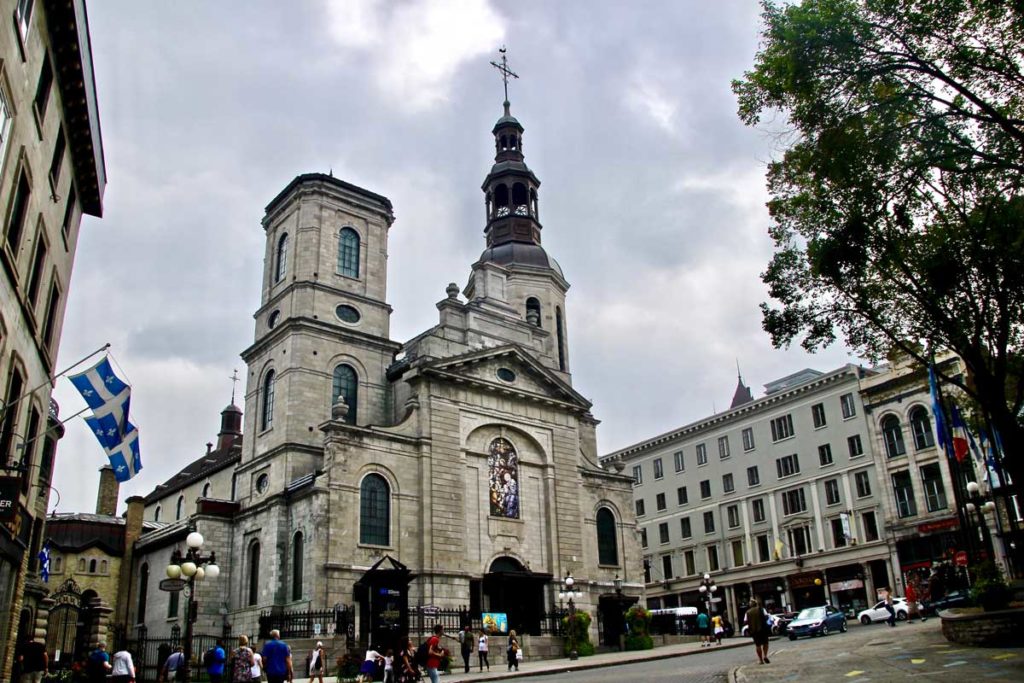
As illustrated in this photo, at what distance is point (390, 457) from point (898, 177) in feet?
82.0

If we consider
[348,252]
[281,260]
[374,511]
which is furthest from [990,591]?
[281,260]

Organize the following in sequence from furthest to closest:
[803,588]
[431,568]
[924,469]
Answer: [803,588] < [924,469] < [431,568]

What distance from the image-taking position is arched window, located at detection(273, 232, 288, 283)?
146 ft

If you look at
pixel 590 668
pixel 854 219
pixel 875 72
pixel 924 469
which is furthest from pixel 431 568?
pixel 924 469

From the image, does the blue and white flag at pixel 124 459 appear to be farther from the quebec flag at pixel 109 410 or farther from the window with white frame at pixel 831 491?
the window with white frame at pixel 831 491

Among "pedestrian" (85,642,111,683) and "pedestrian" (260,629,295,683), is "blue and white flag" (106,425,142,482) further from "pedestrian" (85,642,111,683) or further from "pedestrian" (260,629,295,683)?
"pedestrian" (260,629,295,683)

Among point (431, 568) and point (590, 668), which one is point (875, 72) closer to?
point (590, 668)

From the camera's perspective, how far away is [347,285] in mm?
43750

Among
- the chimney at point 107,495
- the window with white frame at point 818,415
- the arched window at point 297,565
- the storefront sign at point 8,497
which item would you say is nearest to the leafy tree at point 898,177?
the storefront sign at point 8,497

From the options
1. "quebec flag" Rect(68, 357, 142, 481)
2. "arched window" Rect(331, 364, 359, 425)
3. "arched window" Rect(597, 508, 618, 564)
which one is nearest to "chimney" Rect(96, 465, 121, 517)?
"arched window" Rect(331, 364, 359, 425)

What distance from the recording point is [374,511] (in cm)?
3678

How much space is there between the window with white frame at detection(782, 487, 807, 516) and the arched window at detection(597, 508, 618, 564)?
16837mm

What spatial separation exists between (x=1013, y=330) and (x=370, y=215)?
3183 cm

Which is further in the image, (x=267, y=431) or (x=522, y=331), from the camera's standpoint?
(x=522, y=331)
